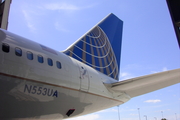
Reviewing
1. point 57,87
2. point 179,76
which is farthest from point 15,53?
point 179,76

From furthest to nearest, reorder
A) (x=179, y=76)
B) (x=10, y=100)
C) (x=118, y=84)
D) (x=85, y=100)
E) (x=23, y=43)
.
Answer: (x=118, y=84) < (x=179, y=76) < (x=85, y=100) < (x=23, y=43) < (x=10, y=100)

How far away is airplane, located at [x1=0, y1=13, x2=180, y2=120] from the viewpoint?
4.23 m

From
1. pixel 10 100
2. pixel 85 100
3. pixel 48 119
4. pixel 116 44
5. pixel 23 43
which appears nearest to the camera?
pixel 10 100

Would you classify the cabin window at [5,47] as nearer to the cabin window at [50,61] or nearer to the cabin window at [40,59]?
the cabin window at [40,59]

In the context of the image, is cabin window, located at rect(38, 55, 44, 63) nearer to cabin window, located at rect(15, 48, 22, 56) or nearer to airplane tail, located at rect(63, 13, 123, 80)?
cabin window, located at rect(15, 48, 22, 56)

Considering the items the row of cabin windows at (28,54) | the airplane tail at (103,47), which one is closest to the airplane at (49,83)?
the row of cabin windows at (28,54)

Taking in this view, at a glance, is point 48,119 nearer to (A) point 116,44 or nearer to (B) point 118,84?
(B) point 118,84

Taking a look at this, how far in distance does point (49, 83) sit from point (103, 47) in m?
7.98

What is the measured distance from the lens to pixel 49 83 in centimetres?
509

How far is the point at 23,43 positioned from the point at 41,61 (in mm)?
728

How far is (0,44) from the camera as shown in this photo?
14.0 feet

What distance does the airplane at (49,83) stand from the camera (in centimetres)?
423

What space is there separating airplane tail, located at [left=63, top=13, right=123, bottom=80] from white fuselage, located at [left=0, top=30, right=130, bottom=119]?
295cm

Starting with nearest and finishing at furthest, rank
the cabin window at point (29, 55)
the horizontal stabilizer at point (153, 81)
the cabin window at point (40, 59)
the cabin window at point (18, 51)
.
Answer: the cabin window at point (18, 51), the cabin window at point (29, 55), the cabin window at point (40, 59), the horizontal stabilizer at point (153, 81)
